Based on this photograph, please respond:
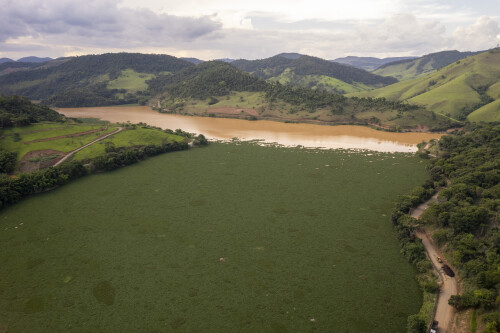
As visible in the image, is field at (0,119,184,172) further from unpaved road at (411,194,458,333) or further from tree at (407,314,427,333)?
tree at (407,314,427,333)

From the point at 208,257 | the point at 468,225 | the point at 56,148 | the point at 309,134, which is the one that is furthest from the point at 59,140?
the point at 468,225

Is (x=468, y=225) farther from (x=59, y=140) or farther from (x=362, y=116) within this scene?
(x=362, y=116)

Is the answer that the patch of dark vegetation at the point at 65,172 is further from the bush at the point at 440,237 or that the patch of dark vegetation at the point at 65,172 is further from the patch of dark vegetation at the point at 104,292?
the bush at the point at 440,237

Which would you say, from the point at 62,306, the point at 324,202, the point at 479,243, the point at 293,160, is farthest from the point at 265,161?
the point at 62,306

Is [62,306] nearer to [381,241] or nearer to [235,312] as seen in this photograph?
[235,312]

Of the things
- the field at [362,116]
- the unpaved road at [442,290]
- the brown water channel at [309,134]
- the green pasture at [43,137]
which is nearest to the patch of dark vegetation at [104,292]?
the unpaved road at [442,290]

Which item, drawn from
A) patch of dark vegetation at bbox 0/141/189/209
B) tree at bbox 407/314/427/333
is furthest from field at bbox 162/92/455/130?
tree at bbox 407/314/427/333

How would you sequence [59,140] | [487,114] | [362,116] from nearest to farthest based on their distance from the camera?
1. [59,140]
2. [487,114]
3. [362,116]
